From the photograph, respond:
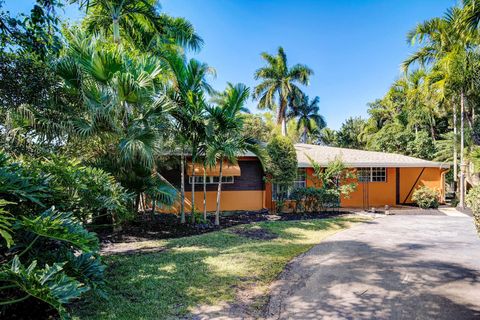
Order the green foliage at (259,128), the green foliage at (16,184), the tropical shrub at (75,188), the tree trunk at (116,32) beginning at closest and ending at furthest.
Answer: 1. the green foliage at (16,184)
2. the tropical shrub at (75,188)
3. the tree trunk at (116,32)
4. the green foliage at (259,128)

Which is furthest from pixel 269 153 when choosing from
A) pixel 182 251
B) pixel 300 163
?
pixel 182 251

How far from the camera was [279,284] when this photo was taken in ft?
19.0

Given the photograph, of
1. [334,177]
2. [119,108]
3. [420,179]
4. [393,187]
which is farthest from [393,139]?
[119,108]

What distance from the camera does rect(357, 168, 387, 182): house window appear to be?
1812cm

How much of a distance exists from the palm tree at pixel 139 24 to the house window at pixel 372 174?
44.8 ft

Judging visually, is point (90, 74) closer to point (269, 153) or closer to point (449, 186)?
point (269, 153)

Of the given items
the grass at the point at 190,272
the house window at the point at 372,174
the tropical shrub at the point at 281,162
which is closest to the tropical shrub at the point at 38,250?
the grass at the point at 190,272

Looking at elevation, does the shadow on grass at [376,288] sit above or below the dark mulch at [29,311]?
below

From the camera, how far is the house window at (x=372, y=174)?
1812 centimetres

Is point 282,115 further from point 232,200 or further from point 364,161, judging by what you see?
point 232,200

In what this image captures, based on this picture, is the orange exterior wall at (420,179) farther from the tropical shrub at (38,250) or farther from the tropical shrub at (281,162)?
the tropical shrub at (38,250)

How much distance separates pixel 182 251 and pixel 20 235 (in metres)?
4.81

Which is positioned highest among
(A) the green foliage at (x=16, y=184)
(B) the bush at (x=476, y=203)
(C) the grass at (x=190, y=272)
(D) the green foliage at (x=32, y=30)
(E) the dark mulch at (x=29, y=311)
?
(D) the green foliage at (x=32, y=30)

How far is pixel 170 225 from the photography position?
11539 mm
